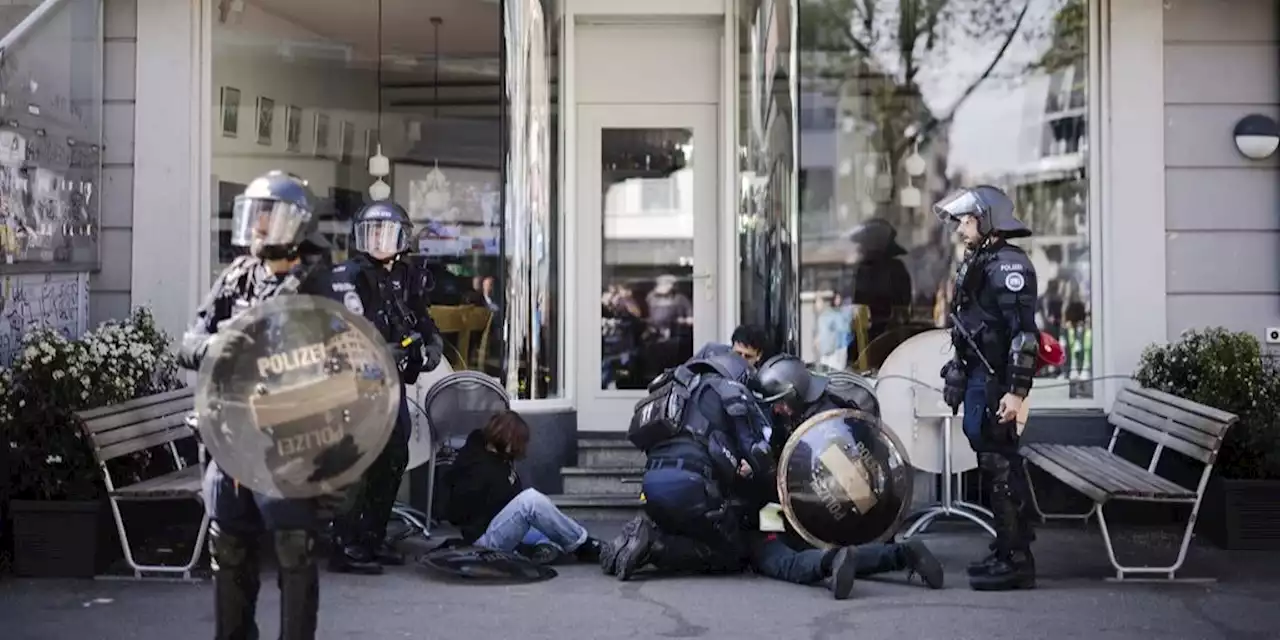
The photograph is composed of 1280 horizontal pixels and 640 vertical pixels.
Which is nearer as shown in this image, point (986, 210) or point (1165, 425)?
point (986, 210)

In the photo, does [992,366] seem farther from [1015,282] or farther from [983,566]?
[983,566]

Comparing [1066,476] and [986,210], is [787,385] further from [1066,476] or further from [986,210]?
[1066,476]

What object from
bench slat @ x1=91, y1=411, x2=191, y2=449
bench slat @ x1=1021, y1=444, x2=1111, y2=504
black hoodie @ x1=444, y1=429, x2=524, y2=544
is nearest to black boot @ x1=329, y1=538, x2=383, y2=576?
black hoodie @ x1=444, y1=429, x2=524, y2=544

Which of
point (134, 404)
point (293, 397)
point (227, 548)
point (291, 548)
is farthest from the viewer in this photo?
point (134, 404)

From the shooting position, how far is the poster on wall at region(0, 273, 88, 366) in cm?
805

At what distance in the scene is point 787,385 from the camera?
759 cm

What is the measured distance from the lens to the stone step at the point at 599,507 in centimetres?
928

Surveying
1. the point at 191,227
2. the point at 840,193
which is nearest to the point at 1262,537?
the point at 840,193

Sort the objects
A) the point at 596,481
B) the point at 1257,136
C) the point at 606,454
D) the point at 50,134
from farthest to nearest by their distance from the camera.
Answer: the point at 606,454, the point at 596,481, the point at 1257,136, the point at 50,134

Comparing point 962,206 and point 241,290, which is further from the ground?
point 962,206

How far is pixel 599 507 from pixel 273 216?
4.36 m

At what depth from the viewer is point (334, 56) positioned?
10.2 m

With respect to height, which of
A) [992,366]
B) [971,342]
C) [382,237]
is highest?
[382,237]

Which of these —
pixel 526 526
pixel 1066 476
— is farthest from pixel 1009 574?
pixel 526 526
